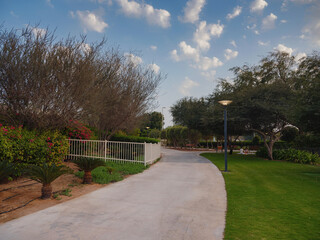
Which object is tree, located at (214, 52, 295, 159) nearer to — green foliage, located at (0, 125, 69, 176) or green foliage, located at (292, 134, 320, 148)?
green foliage, located at (292, 134, 320, 148)

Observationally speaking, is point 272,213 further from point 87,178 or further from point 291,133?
point 291,133

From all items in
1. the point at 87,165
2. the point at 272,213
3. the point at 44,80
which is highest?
the point at 44,80

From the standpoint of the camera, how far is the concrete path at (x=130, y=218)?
139 inches

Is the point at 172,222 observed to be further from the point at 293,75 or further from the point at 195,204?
the point at 293,75

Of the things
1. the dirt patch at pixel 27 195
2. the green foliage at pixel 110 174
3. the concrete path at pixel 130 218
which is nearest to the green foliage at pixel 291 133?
the green foliage at pixel 110 174

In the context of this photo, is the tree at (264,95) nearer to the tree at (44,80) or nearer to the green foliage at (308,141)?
the green foliage at (308,141)

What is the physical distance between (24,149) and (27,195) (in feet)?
6.35

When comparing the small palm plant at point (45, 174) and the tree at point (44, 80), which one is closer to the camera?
the small palm plant at point (45, 174)

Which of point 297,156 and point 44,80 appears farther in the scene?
point 297,156

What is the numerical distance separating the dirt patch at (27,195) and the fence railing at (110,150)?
3.69m

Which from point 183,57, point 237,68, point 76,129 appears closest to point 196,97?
point 237,68

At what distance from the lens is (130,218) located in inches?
169

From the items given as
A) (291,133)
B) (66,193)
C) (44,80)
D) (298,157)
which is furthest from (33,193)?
(291,133)

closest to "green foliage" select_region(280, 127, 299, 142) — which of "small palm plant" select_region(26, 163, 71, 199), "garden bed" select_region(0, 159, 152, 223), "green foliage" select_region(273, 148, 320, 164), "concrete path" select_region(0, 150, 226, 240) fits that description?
"green foliage" select_region(273, 148, 320, 164)
